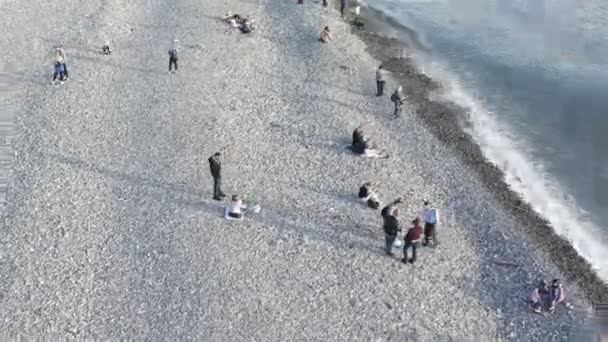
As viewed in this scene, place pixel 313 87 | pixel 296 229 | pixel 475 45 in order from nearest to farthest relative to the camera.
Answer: pixel 296 229 < pixel 313 87 < pixel 475 45

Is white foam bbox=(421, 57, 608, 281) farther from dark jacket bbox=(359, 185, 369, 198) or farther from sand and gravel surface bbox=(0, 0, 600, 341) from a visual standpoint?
dark jacket bbox=(359, 185, 369, 198)

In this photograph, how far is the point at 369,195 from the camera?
24891 mm

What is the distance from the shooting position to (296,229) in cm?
2362

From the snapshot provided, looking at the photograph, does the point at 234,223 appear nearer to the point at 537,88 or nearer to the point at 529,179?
the point at 529,179

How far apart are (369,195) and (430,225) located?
117 inches

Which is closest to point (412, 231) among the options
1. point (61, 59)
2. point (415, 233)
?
point (415, 233)

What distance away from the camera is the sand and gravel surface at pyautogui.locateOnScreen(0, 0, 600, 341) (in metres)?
20.3

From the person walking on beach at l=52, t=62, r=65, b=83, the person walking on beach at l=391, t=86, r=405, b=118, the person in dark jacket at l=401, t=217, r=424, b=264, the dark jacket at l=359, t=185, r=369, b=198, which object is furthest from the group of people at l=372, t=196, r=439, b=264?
the person walking on beach at l=52, t=62, r=65, b=83

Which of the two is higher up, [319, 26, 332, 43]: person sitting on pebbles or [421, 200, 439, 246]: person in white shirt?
[319, 26, 332, 43]: person sitting on pebbles

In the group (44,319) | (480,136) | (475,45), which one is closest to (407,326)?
(44,319)

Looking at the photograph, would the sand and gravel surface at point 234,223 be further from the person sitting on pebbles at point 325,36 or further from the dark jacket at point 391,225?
the dark jacket at point 391,225

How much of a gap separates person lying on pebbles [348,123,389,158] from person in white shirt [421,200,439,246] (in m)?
5.42

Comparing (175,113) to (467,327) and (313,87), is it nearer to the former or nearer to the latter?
(313,87)

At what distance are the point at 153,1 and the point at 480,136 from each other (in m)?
20.8
